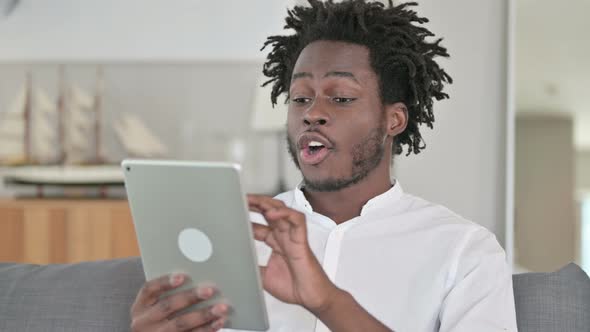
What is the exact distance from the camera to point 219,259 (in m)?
1.03

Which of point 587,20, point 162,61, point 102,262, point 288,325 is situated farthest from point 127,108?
point 288,325

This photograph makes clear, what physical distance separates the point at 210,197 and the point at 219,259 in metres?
0.09

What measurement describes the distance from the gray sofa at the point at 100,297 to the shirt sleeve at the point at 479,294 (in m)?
0.11

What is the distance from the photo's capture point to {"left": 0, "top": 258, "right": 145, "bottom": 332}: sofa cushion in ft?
4.75

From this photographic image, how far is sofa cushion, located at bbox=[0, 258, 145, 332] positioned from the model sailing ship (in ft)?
6.87

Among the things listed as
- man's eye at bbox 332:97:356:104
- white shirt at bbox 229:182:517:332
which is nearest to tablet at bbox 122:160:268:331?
white shirt at bbox 229:182:517:332

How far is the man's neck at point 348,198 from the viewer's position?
4.67ft

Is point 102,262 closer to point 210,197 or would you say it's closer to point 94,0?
point 210,197

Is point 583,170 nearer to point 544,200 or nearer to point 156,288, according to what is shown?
point 544,200

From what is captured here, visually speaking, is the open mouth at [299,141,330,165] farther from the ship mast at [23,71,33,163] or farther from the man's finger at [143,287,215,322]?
the ship mast at [23,71,33,163]

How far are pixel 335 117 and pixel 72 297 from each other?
58 cm

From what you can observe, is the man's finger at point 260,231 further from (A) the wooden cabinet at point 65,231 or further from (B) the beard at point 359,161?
(A) the wooden cabinet at point 65,231

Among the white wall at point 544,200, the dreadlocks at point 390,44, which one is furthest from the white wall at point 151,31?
the dreadlocks at point 390,44

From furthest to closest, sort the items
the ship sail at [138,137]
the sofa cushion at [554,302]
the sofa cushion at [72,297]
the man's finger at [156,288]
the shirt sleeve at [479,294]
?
the ship sail at [138,137] → the sofa cushion at [72,297] → the sofa cushion at [554,302] → the shirt sleeve at [479,294] → the man's finger at [156,288]
